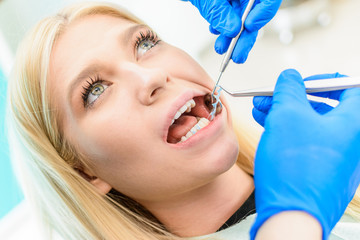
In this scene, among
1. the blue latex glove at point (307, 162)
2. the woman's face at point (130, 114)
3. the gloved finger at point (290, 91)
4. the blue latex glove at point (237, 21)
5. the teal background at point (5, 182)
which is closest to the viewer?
the blue latex glove at point (307, 162)

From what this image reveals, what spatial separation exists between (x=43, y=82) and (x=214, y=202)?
617mm

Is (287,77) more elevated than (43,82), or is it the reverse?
(43,82)

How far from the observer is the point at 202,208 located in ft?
3.53

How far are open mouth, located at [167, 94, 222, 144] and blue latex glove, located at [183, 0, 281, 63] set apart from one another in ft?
0.55

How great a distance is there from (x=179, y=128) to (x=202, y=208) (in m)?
0.26

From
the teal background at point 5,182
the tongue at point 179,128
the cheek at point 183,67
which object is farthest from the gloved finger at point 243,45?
the teal background at point 5,182

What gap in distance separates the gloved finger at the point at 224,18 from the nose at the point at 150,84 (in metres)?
0.25

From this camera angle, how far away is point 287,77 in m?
0.87

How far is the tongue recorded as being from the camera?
103cm

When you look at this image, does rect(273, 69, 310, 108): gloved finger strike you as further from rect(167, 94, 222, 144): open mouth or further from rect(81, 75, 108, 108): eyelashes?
rect(81, 75, 108, 108): eyelashes

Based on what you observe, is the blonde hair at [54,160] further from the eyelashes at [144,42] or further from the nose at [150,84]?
the nose at [150,84]

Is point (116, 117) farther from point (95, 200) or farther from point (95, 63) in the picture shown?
point (95, 200)

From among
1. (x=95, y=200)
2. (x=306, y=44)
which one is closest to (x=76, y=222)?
(x=95, y=200)

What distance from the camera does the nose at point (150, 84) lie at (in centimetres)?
90
